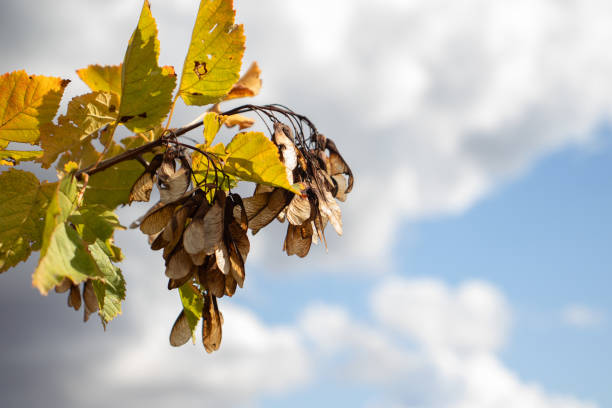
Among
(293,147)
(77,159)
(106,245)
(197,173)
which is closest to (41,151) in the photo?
(77,159)

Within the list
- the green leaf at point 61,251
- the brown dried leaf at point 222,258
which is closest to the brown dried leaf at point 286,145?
the brown dried leaf at point 222,258

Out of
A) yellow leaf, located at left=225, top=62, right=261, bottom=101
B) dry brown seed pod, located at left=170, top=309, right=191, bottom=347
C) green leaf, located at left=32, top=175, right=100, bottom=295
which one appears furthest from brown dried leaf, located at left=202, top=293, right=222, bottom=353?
yellow leaf, located at left=225, top=62, right=261, bottom=101

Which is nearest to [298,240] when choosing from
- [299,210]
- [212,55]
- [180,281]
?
[299,210]

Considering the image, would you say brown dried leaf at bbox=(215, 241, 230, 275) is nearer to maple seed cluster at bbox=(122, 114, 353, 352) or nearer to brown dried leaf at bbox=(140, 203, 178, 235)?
maple seed cluster at bbox=(122, 114, 353, 352)

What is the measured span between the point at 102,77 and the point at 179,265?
33.3 inches

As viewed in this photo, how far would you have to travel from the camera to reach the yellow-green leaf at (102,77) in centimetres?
206

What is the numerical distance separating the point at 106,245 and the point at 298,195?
62 centimetres

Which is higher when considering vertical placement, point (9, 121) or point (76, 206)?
point (9, 121)

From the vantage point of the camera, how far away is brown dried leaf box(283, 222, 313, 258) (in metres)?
1.75

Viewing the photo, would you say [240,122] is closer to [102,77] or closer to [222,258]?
[102,77]

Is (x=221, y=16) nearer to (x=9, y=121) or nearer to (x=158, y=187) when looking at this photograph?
(x=158, y=187)

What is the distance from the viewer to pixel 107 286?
1.89 m

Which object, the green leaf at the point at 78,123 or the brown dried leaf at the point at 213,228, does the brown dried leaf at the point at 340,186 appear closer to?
the brown dried leaf at the point at 213,228

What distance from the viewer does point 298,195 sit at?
1665 mm
